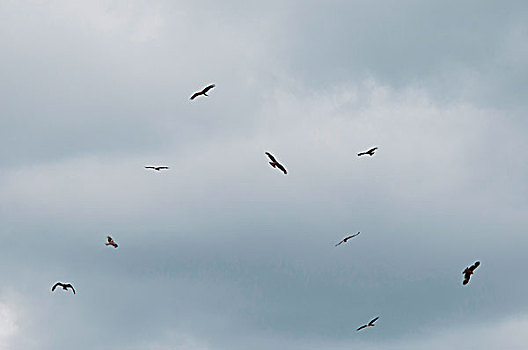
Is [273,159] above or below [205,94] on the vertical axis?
below

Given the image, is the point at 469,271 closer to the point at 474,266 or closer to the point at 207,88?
the point at 474,266

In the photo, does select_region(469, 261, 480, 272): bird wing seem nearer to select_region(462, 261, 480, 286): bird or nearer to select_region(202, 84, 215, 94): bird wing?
select_region(462, 261, 480, 286): bird

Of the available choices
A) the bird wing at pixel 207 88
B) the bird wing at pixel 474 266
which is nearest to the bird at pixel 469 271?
the bird wing at pixel 474 266

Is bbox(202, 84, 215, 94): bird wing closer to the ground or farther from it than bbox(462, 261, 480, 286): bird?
farther from it

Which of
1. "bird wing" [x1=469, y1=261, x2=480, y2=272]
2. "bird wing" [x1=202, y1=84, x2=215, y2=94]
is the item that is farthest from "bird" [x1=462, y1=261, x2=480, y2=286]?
"bird wing" [x1=202, y1=84, x2=215, y2=94]

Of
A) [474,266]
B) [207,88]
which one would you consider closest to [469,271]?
[474,266]

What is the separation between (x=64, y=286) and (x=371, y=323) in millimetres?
40288

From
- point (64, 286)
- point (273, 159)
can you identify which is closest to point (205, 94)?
point (273, 159)

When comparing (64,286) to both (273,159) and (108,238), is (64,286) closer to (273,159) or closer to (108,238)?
(108,238)

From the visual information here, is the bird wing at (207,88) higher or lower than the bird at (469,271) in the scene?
higher

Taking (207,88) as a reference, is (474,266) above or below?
below

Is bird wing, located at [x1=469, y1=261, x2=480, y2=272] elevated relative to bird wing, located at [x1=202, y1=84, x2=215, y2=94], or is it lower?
lower

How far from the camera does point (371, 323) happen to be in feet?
433

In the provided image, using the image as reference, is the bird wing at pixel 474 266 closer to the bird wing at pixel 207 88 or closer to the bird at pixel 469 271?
the bird at pixel 469 271
